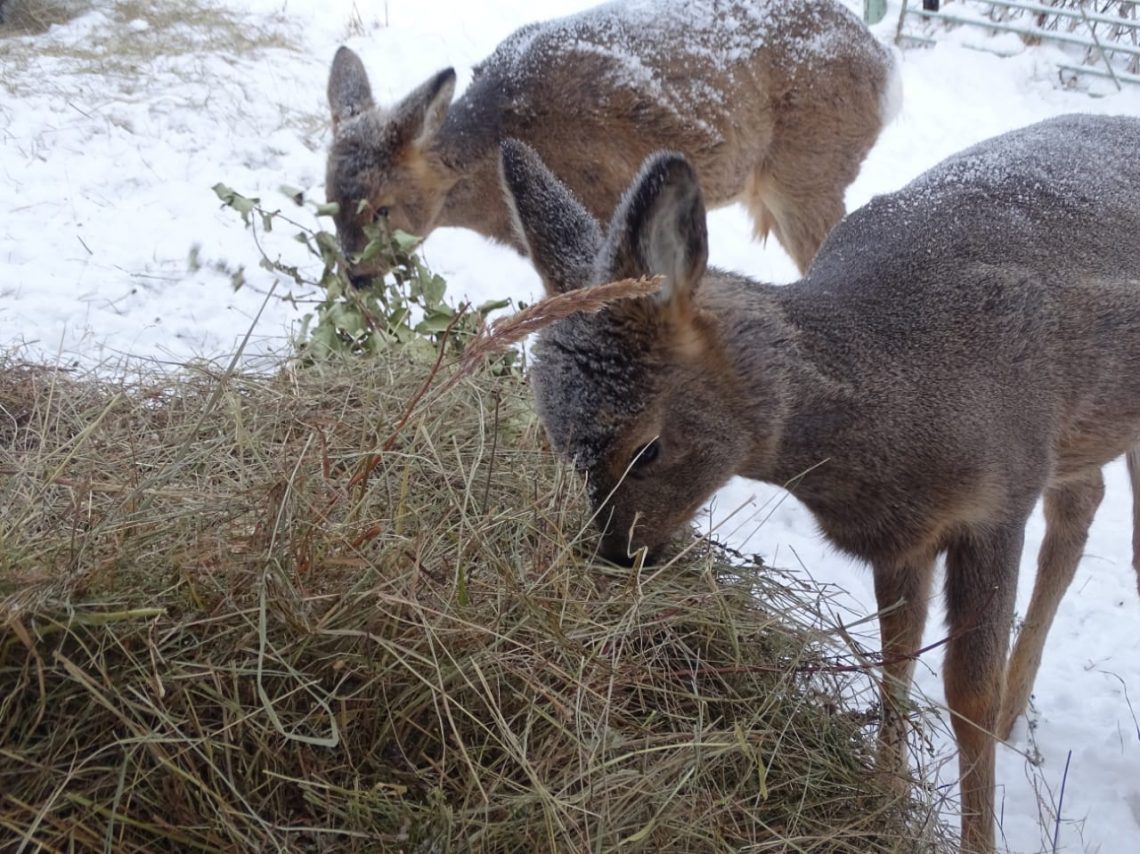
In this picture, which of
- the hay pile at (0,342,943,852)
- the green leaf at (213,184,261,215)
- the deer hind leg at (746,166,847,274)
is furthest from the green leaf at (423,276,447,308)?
the deer hind leg at (746,166,847,274)

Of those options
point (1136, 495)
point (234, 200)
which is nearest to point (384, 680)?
point (234, 200)

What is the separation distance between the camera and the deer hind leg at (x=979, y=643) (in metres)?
3.14

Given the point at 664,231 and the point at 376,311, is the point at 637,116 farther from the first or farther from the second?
the point at 664,231

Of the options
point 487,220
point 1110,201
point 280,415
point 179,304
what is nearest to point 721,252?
point 487,220

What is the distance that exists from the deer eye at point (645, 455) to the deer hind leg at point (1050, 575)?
207 cm

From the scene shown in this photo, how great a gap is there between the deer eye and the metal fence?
906 centimetres

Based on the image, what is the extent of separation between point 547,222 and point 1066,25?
996cm

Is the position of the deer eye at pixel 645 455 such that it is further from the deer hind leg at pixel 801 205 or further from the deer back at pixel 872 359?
the deer hind leg at pixel 801 205

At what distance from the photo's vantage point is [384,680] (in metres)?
2.22

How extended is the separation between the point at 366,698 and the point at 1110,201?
2721 mm

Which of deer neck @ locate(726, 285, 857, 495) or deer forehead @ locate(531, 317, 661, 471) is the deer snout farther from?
deer neck @ locate(726, 285, 857, 495)

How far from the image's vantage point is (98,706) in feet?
6.79

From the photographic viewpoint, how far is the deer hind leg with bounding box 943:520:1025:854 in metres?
3.14

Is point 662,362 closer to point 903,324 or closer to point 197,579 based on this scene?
point 903,324
